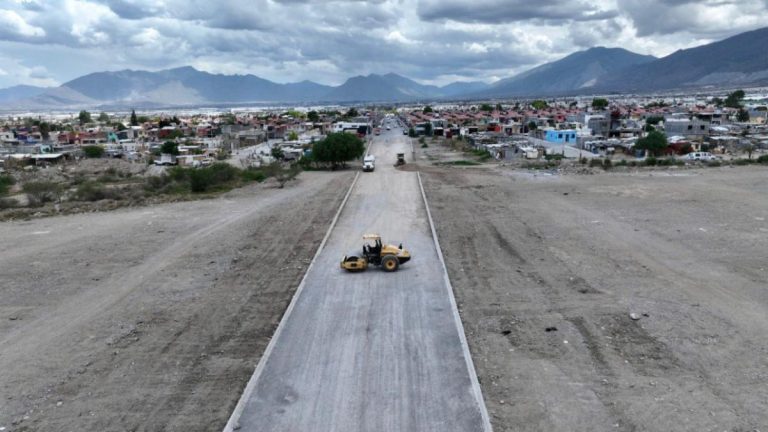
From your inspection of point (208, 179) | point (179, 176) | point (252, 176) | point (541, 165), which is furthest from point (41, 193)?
point (541, 165)

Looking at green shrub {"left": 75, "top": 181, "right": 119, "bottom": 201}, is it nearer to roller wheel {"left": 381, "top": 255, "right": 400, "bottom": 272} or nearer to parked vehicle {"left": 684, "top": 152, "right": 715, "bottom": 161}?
roller wheel {"left": 381, "top": 255, "right": 400, "bottom": 272}

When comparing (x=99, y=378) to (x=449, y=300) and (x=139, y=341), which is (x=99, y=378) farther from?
(x=449, y=300)

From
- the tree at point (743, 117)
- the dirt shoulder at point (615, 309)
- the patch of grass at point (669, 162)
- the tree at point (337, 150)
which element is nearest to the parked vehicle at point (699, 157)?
the patch of grass at point (669, 162)

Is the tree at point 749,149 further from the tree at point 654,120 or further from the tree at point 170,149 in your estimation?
the tree at point 170,149

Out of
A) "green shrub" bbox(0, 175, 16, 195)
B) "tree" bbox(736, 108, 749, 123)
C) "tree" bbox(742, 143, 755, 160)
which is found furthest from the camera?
"tree" bbox(736, 108, 749, 123)

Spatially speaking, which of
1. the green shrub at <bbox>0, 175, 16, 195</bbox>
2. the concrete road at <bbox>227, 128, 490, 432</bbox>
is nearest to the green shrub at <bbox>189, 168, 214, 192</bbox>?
the green shrub at <bbox>0, 175, 16, 195</bbox>

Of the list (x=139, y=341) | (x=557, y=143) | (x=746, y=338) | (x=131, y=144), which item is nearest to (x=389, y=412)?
(x=139, y=341)
